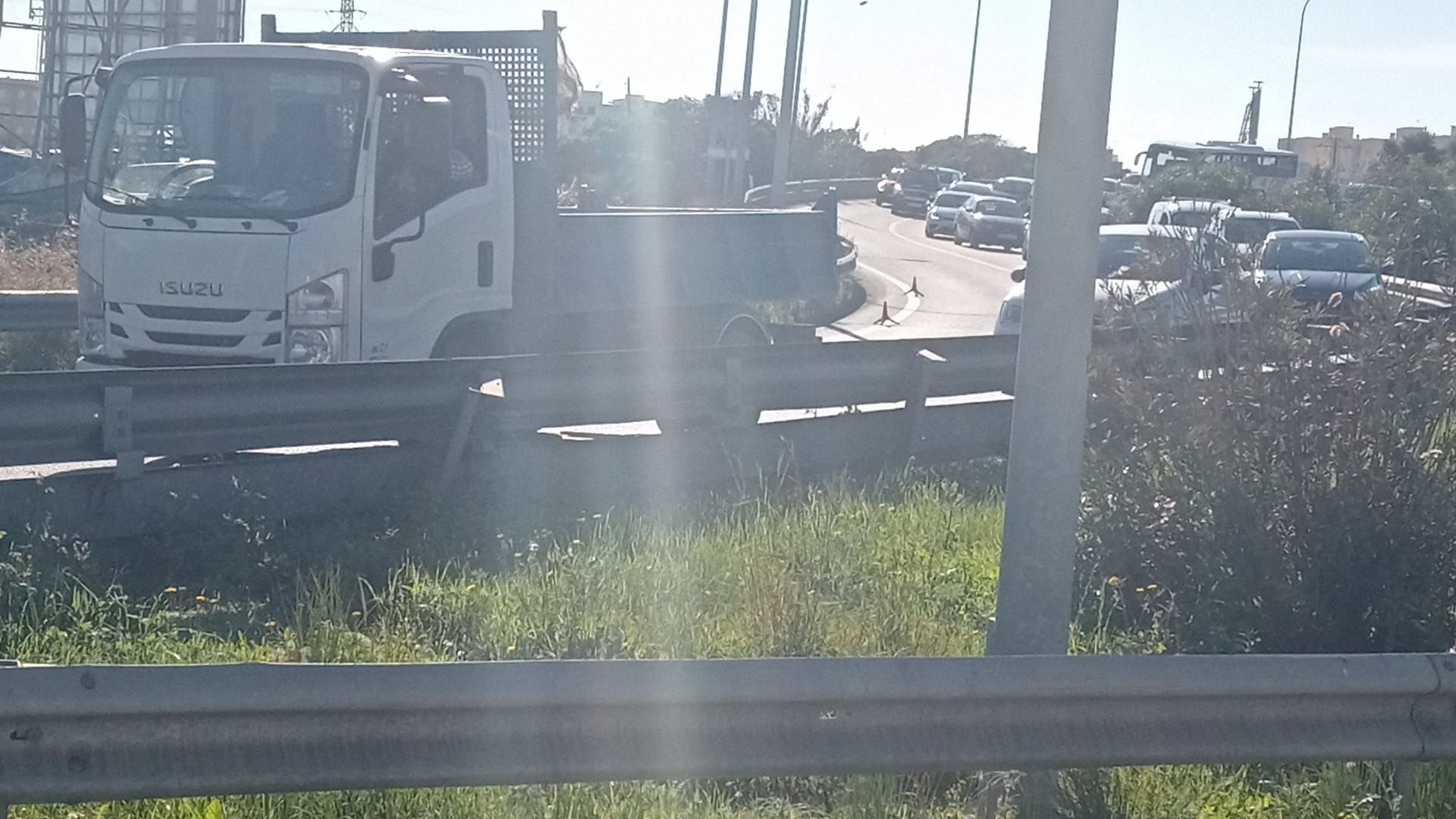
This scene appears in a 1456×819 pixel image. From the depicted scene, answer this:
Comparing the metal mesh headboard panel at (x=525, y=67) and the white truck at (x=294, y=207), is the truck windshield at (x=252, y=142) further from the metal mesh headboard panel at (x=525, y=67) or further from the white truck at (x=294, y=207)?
the metal mesh headboard panel at (x=525, y=67)

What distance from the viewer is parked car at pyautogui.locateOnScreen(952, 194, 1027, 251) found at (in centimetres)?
5066

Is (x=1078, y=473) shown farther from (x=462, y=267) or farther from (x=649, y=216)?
(x=649, y=216)

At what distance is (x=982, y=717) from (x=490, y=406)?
560cm

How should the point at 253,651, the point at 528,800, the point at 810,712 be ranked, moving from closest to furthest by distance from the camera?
the point at 810,712 → the point at 528,800 → the point at 253,651

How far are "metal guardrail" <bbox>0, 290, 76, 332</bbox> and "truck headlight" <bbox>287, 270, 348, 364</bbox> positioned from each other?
18.9 feet

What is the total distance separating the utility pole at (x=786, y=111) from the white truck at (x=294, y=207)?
2236cm

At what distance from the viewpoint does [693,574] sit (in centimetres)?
728

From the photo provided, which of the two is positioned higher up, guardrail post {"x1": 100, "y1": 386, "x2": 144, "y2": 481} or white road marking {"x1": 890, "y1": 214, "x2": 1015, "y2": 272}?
guardrail post {"x1": 100, "y1": 386, "x2": 144, "y2": 481}

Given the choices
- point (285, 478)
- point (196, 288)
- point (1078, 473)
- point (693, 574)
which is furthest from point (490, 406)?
point (1078, 473)

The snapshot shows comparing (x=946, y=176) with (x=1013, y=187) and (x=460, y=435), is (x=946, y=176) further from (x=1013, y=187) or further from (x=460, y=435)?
(x=460, y=435)

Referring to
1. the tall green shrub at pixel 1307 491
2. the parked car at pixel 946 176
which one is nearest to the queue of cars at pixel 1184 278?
the tall green shrub at pixel 1307 491

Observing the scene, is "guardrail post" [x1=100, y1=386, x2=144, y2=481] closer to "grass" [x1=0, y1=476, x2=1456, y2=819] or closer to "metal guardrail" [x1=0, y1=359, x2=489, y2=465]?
"metal guardrail" [x1=0, y1=359, x2=489, y2=465]

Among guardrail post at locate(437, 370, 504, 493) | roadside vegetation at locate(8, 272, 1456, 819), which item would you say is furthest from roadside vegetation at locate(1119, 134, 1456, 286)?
guardrail post at locate(437, 370, 504, 493)

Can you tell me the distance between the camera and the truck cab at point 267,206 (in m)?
9.42
